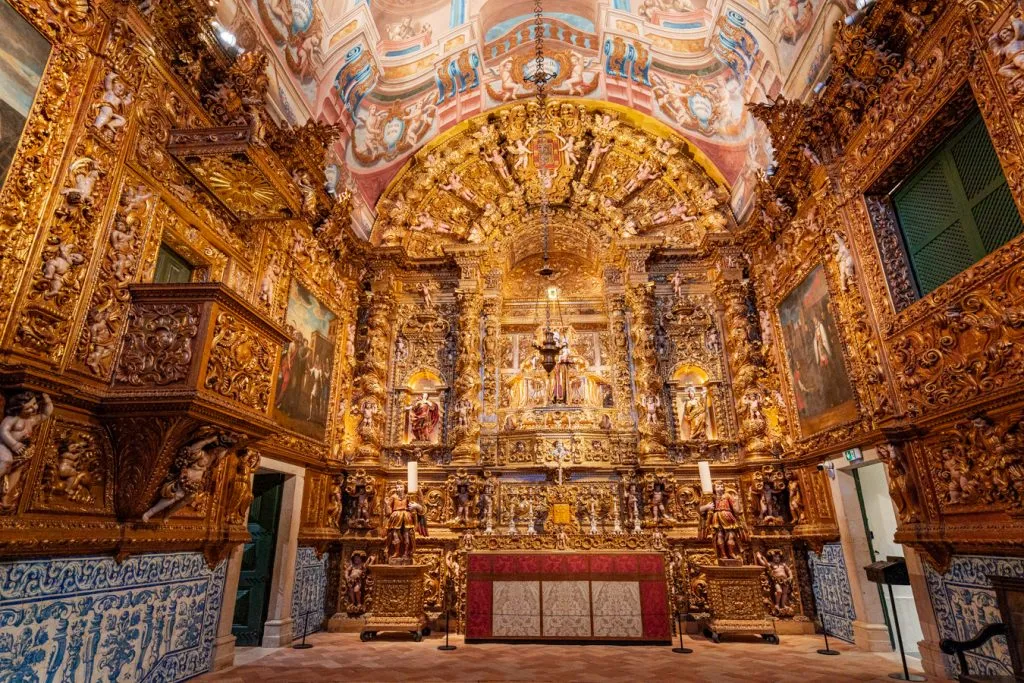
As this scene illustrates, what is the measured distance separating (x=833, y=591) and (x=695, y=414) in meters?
3.98

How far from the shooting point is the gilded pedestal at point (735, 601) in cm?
852

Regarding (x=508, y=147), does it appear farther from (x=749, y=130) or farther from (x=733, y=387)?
(x=733, y=387)

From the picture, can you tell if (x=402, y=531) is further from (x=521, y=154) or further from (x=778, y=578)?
(x=521, y=154)

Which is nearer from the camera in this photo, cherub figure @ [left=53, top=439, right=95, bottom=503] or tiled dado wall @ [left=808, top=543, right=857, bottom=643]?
cherub figure @ [left=53, top=439, right=95, bottom=503]

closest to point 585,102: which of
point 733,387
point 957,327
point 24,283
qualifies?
point 733,387

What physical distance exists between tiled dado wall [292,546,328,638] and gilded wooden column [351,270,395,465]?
1.99 m

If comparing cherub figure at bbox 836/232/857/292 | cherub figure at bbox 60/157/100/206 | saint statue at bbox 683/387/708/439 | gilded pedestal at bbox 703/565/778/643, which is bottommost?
gilded pedestal at bbox 703/565/778/643

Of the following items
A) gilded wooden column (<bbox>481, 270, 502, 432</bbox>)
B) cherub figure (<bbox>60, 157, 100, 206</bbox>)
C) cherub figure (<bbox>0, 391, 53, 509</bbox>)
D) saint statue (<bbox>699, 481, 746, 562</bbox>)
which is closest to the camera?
cherub figure (<bbox>0, 391, 53, 509</bbox>)

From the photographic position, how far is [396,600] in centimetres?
892

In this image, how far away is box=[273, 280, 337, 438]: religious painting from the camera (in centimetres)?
902

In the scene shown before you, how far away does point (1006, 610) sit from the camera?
13.9 feet

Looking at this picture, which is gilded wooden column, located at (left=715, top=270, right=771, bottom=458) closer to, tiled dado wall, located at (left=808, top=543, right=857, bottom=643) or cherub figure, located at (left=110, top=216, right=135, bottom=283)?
tiled dado wall, located at (left=808, top=543, right=857, bottom=643)

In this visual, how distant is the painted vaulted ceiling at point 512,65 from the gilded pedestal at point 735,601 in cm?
804

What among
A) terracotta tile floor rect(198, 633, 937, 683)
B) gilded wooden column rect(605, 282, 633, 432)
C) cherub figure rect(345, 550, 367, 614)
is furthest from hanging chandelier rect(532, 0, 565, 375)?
cherub figure rect(345, 550, 367, 614)
